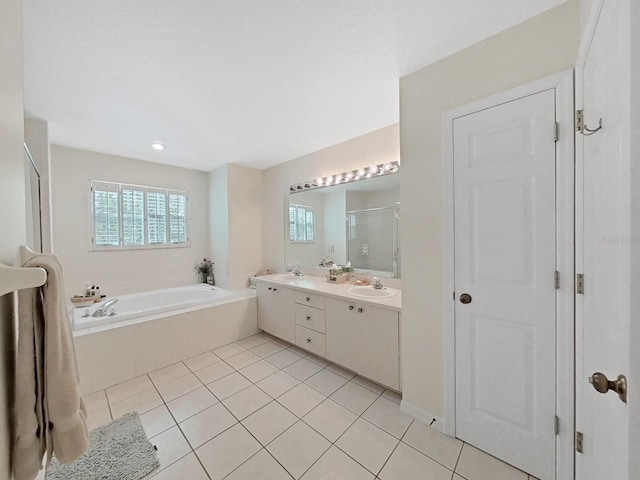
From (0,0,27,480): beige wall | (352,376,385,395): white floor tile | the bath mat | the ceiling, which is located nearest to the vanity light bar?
the ceiling

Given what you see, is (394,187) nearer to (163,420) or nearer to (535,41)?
(535,41)

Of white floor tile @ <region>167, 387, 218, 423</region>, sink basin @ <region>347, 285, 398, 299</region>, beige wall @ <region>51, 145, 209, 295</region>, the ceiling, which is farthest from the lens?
beige wall @ <region>51, 145, 209, 295</region>

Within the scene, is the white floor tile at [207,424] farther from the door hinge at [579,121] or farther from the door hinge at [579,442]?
the door hinge at [579,121]

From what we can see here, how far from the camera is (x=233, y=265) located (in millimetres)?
3609

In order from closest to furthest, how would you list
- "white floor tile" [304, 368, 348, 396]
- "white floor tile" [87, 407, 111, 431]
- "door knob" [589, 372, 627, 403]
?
"door knob" [589, 372, 627, 403]
"white floor tile" [87, 407, 111, 431]
"white floor tile" [304, 368, 348, 396]

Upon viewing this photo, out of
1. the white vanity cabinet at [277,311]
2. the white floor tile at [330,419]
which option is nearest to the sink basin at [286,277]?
the white vanity cabinet at [277,311]

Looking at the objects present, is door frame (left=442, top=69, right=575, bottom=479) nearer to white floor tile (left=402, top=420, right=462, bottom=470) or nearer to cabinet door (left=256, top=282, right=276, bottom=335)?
white floor tile (left=402, top=420, right=462, bottom=470)

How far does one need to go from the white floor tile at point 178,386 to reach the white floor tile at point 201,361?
0.16 meters

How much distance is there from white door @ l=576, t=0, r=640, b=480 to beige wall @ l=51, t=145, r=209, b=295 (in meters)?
4.20

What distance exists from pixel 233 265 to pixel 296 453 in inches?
101

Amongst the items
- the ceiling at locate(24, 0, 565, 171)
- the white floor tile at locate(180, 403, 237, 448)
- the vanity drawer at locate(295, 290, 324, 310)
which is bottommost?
the white floor tile at locate(180, 403, 237, 448)

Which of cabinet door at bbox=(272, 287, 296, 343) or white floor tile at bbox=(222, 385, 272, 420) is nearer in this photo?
white floor tile at bbox=(222, 385, 272, 420)

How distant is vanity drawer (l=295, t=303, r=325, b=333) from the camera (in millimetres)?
2461

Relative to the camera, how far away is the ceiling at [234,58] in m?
1.24
